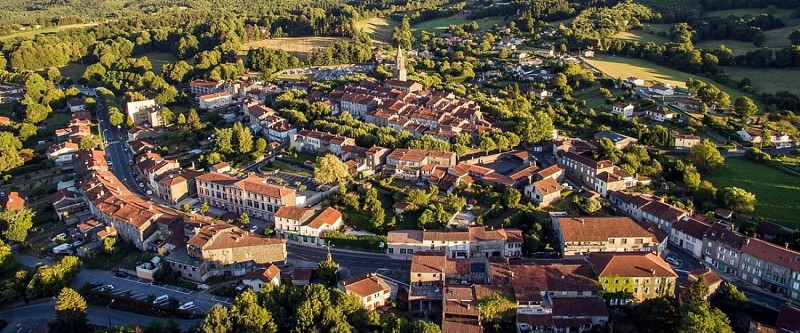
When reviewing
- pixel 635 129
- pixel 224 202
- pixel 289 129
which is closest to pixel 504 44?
pixel 635 129

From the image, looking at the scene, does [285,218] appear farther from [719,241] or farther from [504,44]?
[504,44]

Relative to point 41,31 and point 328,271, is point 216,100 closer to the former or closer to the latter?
point 328,271

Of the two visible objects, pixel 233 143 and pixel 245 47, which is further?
pixel 245 47

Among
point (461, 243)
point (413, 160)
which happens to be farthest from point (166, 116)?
point (461, 243)

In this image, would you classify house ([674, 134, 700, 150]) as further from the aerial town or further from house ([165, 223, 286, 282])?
house ([165, 223, 286, 282])

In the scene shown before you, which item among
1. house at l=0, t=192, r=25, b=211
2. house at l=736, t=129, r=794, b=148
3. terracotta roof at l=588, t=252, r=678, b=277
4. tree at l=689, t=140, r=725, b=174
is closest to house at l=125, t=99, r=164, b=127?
house at l=0, t=192, r=25, b=211

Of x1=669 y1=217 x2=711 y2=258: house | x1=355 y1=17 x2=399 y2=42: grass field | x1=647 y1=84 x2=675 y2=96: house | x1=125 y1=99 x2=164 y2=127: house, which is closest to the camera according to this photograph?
x1=669 y1=217 x2=711 y2=258: house
